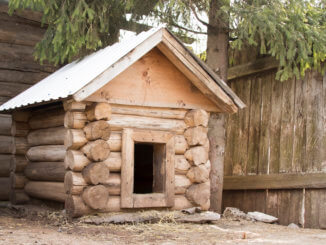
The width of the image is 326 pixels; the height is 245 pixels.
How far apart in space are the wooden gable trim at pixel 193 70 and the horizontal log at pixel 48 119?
213cm

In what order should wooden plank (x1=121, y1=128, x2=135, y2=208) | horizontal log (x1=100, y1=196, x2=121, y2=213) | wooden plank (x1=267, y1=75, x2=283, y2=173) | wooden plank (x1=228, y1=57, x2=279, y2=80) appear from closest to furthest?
horizontal log (x1=100, y1=196, x2=121, y2=213) → wooden plank (x1=121, y1=128, x2=135, y2=208) → wooden plank (x1=267, y1=75, x2=283, y2=173) → wooden plank (x1=228, y1=57, x2=279, y2=80)

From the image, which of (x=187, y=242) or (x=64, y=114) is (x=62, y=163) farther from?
(x=187, y=242)

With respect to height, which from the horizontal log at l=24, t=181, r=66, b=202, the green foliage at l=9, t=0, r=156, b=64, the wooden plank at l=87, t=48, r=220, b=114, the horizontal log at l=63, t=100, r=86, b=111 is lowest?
the horizontal log at l=24, t=181, r=66, b=202

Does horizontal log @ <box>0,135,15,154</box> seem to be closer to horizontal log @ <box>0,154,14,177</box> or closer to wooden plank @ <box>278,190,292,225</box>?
horizontal log @ <box>0,154,14,177</box>

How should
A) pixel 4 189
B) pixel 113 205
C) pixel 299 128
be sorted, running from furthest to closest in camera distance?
pixel 4 189 < pixel 299 128 < pixel 113 205

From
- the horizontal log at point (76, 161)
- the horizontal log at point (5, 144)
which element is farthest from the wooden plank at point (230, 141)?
the horizontal log at point (5, 144)

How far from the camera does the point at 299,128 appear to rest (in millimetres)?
10047

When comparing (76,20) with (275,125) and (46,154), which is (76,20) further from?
(275,125)

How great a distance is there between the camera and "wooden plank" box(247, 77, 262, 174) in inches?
437

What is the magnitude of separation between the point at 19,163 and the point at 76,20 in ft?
9.88

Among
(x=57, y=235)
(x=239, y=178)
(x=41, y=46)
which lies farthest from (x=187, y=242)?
(x=41, y=46)

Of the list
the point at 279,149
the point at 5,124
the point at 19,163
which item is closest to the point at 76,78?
the point at 19,163

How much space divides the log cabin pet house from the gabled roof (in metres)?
0.02

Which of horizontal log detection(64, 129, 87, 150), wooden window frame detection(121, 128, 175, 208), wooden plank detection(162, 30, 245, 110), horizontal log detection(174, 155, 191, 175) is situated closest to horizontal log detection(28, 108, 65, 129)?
horizontal log detection(64, 129, 87, 150)
